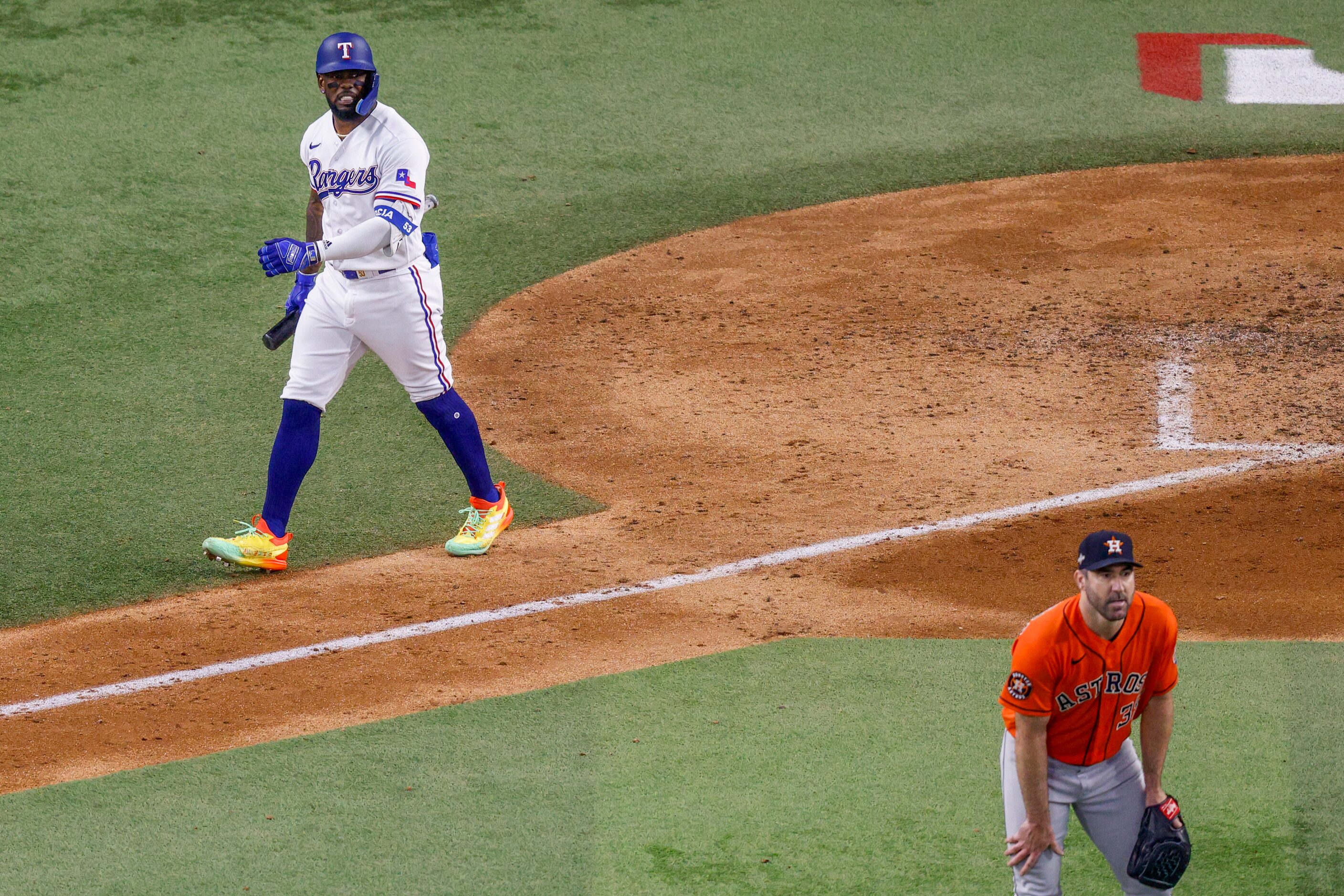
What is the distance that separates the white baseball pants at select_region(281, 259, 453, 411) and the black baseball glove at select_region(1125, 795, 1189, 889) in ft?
12.3

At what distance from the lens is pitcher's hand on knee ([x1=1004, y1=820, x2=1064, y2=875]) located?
3783 mm

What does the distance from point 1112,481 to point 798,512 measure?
1.50 m

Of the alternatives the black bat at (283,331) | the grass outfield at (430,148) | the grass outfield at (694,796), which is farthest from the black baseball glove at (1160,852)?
the black bat at (283,331)

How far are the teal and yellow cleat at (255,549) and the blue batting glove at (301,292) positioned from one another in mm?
927

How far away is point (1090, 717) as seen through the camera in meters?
3.82

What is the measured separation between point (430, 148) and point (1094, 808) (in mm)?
9476

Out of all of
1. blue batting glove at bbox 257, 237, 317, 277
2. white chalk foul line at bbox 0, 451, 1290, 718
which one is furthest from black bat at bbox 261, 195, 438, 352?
white chalk foul line at bbox 0, 451, 1290, 718

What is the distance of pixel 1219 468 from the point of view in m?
7.43

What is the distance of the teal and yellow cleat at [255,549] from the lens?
656cm

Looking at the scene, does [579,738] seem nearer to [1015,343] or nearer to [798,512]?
[798,512]

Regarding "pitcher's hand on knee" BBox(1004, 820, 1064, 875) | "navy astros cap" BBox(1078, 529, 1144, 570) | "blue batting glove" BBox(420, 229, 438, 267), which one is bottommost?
"pitcher's hand on knee" BBox(1004, 820, 1064, 875)

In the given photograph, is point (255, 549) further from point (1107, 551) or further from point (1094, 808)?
point (1107, 551)

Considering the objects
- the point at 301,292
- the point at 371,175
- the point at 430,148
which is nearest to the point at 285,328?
the point at 301,292

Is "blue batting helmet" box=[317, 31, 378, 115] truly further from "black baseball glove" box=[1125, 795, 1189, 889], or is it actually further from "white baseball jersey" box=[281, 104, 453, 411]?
"black baseball glove" box=[1125, 795, 1189, 889]
